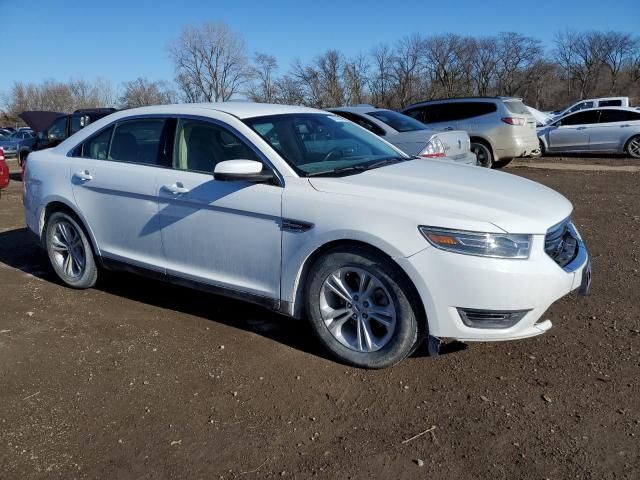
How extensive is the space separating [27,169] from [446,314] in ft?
14.0

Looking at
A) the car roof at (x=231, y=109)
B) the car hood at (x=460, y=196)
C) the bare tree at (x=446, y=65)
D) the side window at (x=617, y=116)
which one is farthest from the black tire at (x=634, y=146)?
the bare tree at (x=446, y=65)

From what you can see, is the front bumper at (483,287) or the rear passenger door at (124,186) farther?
the rear passenger door at (124,186)

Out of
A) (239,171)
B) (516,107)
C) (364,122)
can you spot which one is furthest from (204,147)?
(516,107)

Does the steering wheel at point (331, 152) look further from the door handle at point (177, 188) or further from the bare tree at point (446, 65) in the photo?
the bare tree at point (446, 65)

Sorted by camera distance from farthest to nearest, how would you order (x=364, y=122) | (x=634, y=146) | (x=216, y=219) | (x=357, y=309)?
(x=634, y=146), (x=364, y=122), (x=216, y=219), (x=357, y=309)

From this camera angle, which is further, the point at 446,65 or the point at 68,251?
the point at 446,65

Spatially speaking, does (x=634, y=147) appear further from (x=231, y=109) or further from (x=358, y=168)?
(x=231, y=109)

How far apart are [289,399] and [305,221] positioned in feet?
3.48

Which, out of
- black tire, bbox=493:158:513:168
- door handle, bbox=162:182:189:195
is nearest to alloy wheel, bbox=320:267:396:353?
door handle, bbox=162:182:189:195

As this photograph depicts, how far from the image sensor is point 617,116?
1548cm

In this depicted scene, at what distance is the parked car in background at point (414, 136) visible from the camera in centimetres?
848

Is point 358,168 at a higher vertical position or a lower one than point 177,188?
higher

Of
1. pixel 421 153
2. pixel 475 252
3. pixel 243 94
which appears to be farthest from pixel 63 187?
pixel 243 94

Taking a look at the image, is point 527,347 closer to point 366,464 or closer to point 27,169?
point 366,464
